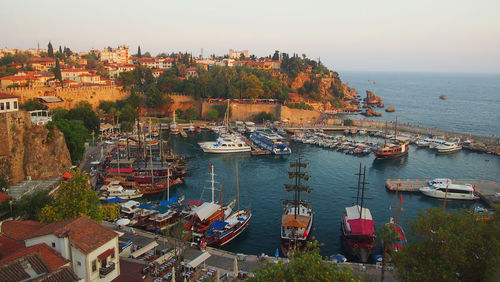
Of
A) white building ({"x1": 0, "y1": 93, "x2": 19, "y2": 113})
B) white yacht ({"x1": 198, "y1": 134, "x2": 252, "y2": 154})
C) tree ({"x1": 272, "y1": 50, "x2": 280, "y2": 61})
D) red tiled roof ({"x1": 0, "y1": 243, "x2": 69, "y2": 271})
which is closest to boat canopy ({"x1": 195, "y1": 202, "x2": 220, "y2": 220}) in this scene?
red tiled roof ({"x1": 0, "y1": 243, "x2": 69, "y2": 271})

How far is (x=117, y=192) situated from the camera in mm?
29625

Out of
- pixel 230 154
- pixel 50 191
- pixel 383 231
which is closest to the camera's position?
pixel 383 231

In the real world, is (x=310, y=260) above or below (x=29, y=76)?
below

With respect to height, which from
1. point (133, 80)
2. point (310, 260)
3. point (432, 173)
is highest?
point (133, 80)

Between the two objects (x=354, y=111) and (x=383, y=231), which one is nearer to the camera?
(x=383, y=231)

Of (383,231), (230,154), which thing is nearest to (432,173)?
(230,154)

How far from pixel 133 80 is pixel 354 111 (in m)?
48.3

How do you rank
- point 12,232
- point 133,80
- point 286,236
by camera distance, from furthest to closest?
point 133,80 → point 286,236 → point 12,232

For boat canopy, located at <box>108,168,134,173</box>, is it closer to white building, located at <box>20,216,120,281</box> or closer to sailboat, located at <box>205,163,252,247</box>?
sailboat, located at <box>205,163,252,247</box>

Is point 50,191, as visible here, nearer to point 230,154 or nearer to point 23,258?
point 23,258

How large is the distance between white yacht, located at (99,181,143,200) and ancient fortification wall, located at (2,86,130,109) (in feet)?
90.9

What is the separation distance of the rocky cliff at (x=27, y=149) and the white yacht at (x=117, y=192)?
12.8ft

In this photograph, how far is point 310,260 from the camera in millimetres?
11211

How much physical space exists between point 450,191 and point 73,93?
51.4 m
